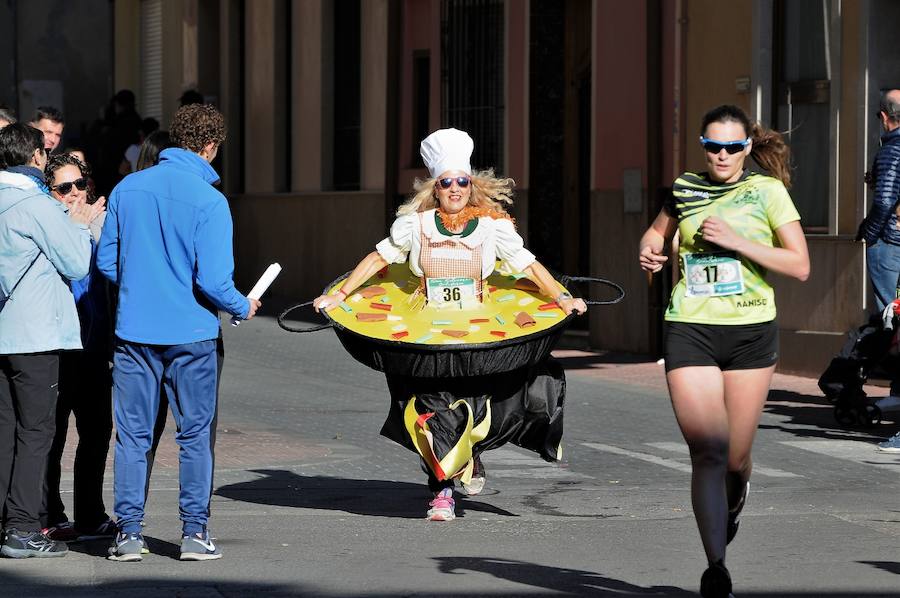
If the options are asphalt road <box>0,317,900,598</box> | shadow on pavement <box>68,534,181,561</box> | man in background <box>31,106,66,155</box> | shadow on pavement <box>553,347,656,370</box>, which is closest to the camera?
asphalt road <box>0,317,900,598</box>

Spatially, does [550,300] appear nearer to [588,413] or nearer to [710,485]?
[710,485]

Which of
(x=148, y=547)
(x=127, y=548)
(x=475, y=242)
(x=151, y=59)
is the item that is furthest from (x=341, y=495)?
(x=151, y=59)

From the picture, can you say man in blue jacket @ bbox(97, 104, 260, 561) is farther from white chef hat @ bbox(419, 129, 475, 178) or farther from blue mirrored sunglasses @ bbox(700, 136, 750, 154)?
blue mirrored sunglasses @ bbox(700, 136, 750, 154)

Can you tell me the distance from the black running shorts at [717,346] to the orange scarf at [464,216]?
2.49 meters

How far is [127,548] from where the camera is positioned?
8.10 metres

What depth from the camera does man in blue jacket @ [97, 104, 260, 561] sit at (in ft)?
26.6

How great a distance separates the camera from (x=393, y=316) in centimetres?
972

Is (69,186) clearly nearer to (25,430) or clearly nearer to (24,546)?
(25,430)

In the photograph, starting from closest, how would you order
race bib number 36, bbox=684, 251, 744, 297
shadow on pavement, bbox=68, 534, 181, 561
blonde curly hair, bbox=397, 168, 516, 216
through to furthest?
race bib number 36, bbox=684, 251, 744, 297, shadow on pavement, bbox=68, 534, 181, 561, blonde curly hair, bbox=397, 168, 516, 216

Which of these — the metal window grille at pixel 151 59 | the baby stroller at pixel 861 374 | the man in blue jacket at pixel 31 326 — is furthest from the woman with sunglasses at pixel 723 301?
the metal window grille at pixel 151 59

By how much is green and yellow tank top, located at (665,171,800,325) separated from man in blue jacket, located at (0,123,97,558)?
2.60m

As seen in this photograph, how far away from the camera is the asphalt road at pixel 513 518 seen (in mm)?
7707

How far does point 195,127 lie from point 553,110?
43.3 ft

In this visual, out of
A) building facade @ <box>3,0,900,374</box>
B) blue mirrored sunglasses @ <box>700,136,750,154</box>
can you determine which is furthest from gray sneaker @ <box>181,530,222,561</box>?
building facade @ <box>3,0,900,374</box>
